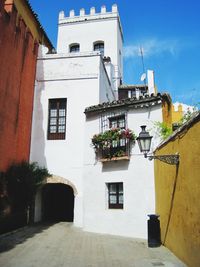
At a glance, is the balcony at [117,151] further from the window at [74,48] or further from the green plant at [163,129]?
the window at [74,48]

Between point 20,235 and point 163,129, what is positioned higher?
point 163,129

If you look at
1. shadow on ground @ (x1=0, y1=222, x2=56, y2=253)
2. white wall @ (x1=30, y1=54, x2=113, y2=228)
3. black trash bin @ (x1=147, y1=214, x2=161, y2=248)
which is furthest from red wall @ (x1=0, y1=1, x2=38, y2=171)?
black trash bin @ (x1=147, y1=214, x2=161, y2=248)

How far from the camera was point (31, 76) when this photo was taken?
1323 centimetres

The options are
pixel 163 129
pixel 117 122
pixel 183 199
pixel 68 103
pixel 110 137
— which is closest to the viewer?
pixel 183 199

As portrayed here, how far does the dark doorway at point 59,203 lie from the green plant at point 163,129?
6581 millimetres

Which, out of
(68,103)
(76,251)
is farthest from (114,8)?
(76,251)

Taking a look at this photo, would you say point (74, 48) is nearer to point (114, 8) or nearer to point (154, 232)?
point (114, 8)

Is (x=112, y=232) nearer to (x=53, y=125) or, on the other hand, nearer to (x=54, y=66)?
(x=53, y=125)

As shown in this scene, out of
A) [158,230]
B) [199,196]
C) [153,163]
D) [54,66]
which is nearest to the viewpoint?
[199,196]

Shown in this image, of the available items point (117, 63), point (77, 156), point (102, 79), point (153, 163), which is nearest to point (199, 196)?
point (153, 163)

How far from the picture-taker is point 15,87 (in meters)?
11.5

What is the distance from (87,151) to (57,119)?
101 inches

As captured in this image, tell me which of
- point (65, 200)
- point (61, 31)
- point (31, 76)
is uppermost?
point (61, 31)

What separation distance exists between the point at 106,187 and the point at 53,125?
14.0 ft
